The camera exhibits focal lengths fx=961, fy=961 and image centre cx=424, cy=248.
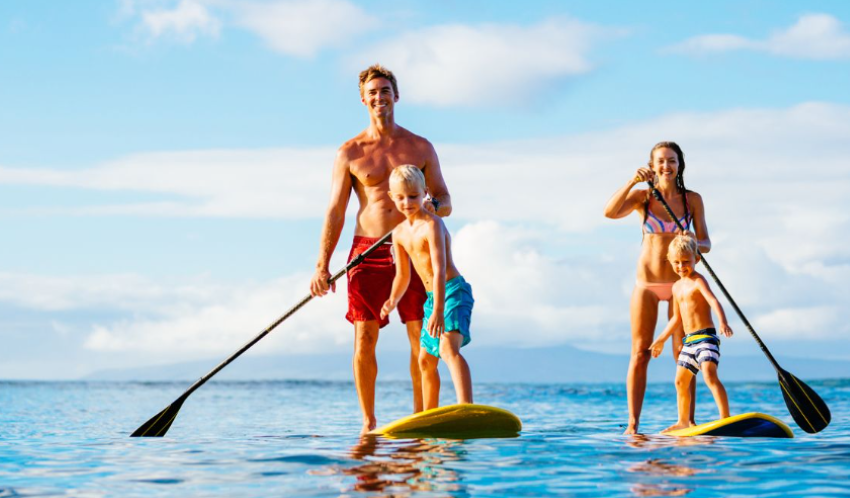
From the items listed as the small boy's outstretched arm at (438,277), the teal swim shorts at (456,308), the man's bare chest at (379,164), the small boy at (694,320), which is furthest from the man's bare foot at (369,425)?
the small boy at (694,320)

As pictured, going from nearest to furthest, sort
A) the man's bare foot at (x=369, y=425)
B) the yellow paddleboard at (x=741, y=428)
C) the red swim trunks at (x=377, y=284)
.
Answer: the yellow paddleboard at (x=741, y=428), the red swim trunks at (x=377, y=284), the man's bare foot at (x=369, y=425)

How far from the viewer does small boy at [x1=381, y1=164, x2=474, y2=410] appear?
6.77 meters

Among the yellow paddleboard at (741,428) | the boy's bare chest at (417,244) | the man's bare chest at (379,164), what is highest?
the man's bare chest at (379,164)

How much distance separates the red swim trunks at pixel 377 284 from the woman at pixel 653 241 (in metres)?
1.78

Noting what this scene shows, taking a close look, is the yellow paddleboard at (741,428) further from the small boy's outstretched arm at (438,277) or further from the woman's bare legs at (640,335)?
the small boy's outstretched arm at (438,277)

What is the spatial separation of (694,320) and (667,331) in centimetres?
32

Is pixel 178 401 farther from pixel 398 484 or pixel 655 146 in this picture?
pixel 655 146

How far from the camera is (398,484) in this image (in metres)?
5.05

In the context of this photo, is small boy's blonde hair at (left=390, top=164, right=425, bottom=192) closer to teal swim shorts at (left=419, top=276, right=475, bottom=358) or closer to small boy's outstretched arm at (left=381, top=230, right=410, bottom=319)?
small boy's outstretched arm at (left=381, top=230, right=410, bottom=319)

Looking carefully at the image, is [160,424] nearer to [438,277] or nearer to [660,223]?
[438,277]

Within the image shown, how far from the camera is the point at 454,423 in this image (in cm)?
699

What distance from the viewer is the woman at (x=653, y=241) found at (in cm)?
788

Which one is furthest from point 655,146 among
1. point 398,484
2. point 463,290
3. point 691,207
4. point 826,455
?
point 398,484

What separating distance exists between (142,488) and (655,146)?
4.92 metres
